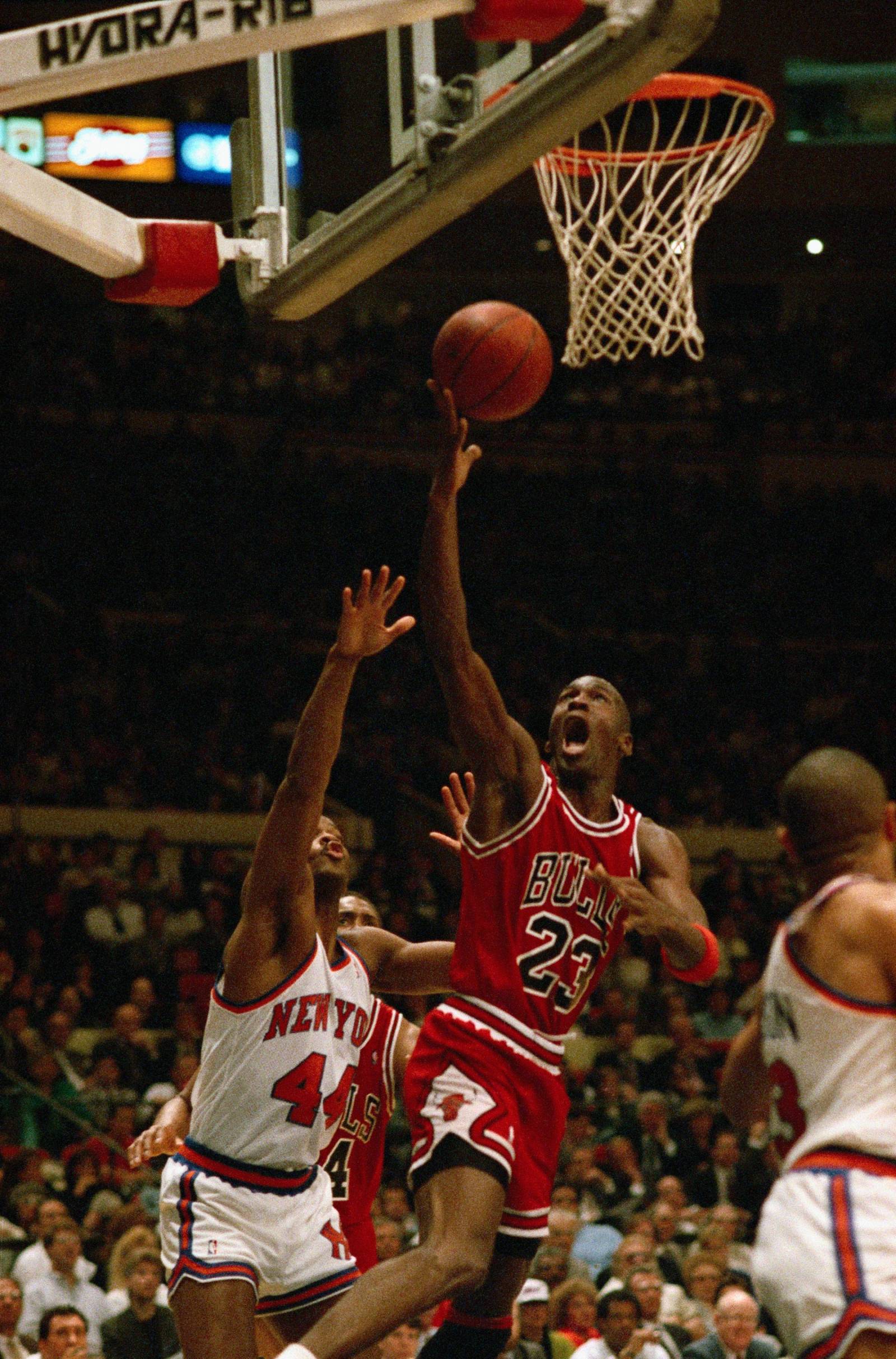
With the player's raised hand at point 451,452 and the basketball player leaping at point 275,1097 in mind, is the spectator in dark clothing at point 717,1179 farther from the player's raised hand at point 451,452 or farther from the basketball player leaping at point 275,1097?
the player's raised hand at point 451,452

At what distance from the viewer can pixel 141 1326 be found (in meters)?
8.19

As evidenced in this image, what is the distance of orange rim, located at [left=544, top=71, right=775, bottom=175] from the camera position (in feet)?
25.0

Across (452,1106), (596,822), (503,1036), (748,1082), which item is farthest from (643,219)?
(748,1082)

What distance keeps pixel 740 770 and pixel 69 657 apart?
22.4ft

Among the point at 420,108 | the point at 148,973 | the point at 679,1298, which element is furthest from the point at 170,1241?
the point at 148,973

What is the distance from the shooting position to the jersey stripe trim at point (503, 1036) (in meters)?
5.03

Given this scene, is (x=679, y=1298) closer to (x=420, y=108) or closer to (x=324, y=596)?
(x=420, y=108)

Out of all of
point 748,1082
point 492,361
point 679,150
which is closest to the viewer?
point 748,1082

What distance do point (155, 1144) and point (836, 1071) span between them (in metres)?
2.29

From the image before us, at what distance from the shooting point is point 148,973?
13312mm

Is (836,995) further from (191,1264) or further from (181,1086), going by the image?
(181,1086)

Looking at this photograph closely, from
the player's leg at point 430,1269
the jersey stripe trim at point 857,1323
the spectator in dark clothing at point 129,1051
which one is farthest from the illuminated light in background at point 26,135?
the jersey stripe trim at point 857,1323

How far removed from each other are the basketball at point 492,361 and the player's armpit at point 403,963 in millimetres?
1797

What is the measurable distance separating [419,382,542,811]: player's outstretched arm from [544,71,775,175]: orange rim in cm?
279
